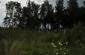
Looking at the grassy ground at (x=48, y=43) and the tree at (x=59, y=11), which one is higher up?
the tree at (x=59, y=11)

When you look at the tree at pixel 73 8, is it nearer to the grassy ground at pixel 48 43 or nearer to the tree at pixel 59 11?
the tree at pixel 59 11

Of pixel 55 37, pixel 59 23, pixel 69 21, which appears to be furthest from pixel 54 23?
pixel 55 37

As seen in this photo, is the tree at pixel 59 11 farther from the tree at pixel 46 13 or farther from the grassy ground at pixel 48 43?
the grassy ground at pixel 48 43

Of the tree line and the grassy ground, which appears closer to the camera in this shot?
the grassy ground

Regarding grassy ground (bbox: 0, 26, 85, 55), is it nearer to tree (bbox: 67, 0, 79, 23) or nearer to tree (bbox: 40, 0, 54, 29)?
tree (bbox: 67, 0, 79, 23)

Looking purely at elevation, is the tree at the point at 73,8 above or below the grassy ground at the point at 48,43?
above

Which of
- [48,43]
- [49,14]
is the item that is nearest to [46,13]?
[49,14]

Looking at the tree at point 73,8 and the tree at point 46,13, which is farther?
the tree at point 46,13

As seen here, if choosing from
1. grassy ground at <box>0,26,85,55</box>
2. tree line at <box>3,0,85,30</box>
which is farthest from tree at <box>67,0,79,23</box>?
grassy ground at <box>0,26,85,55</box>

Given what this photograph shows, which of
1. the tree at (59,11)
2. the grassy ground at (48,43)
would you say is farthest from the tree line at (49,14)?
the grassy ground at (48,43)

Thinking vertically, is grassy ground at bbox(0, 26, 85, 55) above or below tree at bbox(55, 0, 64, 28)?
below

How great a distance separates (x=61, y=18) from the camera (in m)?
66.5

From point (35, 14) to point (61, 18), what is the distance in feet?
27.9

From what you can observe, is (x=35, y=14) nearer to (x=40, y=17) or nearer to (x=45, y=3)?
(x=40, y=17)
